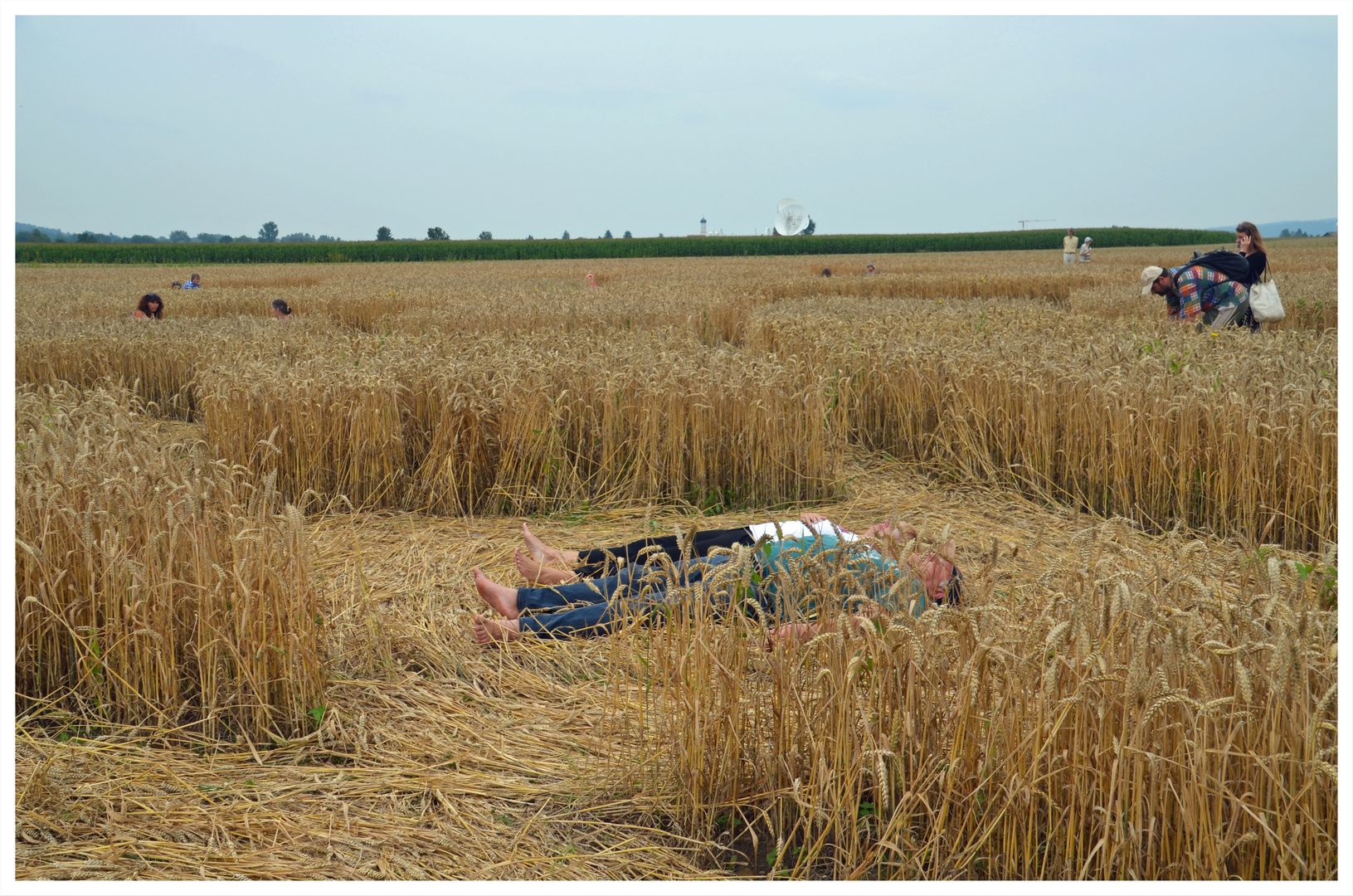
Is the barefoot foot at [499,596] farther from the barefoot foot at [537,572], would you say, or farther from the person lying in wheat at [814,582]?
the person lying in wheat at [814,582]

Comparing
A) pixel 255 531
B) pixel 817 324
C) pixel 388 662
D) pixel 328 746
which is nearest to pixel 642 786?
pixel 328 746

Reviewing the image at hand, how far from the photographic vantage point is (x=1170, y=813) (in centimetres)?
166

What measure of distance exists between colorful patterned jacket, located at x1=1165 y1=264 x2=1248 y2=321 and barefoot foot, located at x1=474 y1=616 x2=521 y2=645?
272 inches

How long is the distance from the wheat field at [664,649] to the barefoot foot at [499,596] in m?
0.15

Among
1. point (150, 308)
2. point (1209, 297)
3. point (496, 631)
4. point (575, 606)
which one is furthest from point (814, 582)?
point (150, 308)

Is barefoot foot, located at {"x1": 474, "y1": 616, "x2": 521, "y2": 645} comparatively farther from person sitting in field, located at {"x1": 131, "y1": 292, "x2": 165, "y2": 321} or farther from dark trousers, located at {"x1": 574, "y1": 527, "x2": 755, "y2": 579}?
person sitting in field, located at {"x1": 131, "y1": 292, "x2": 165, "y2": 321}

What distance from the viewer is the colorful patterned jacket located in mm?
7605

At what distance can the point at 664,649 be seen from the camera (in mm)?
2213

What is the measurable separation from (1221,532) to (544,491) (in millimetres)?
3498

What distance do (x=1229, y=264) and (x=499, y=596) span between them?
23.9ft

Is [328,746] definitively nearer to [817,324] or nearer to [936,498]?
[936,498]

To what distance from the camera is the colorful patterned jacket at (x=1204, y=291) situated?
7.61 metres

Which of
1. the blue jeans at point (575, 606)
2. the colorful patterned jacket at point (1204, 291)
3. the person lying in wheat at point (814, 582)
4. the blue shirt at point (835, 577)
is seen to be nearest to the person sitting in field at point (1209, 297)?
the colorful patterned jacket at point (1204, 291)

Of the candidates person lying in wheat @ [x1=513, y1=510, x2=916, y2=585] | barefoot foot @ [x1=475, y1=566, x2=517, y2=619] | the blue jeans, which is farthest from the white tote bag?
barefoot foot @ [x1=475, y1=566, x2=517, y2=619]
